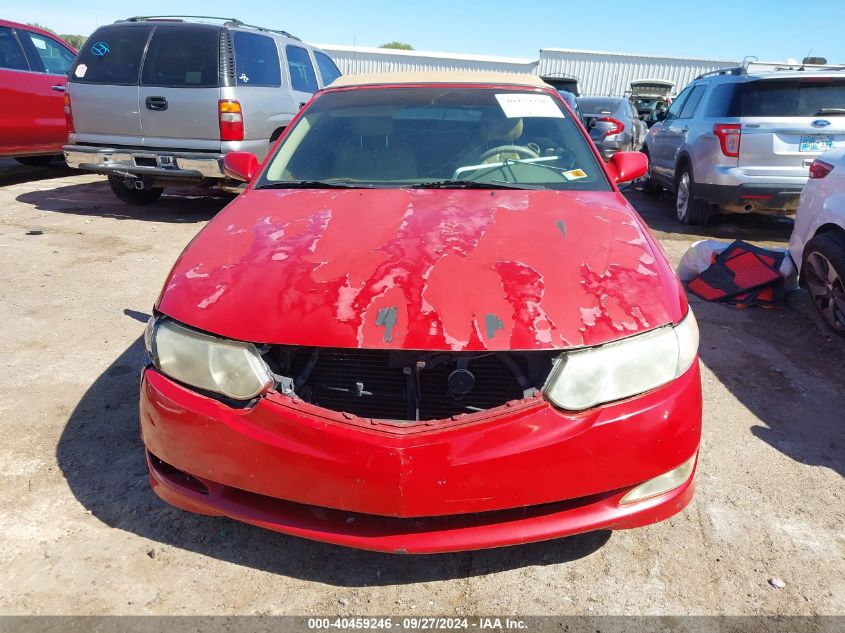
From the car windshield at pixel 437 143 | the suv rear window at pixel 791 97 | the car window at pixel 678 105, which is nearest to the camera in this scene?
the car windshield at pixel 437 143

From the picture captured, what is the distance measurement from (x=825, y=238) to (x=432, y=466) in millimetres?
3785

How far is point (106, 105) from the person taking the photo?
21.7ft

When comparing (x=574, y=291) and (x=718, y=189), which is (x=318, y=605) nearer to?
(x=574, y=291)

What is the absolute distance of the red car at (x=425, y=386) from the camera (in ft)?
5.71

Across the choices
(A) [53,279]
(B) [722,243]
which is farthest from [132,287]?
(B) [722,243]

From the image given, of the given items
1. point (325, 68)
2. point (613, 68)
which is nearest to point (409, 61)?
point (613, 68)

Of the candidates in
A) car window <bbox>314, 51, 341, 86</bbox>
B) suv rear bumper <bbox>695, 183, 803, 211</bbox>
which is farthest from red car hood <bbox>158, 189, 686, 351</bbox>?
car window <bbox>314, 51, 341, 86</bbox>

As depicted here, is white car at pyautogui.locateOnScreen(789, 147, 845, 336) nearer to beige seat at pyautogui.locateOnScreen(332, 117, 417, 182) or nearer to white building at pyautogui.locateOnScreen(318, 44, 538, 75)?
beige seat at pyautogui.locateOnScreen(332, 117, 417, 182)

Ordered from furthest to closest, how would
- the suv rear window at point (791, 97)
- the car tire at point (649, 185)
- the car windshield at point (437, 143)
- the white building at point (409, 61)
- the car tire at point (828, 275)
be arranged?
the white building at point (409, 61)
the car tire at point (649, 185)
the suv rear window at point (791, 97)
the car tire at point (828, 275)
the car windshield at point (437, 143)

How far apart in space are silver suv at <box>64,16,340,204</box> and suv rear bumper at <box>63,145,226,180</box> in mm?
10

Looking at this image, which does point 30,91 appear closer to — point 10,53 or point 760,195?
point 10,53

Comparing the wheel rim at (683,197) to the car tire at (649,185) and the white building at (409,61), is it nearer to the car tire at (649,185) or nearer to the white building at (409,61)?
the car tire at (649,185)

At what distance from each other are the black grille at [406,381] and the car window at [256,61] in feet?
18.2

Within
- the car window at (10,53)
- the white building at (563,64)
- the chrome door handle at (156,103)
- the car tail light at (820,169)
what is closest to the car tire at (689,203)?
the car tail light at (820,169)
